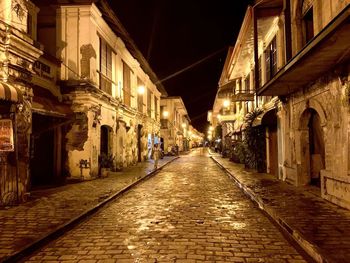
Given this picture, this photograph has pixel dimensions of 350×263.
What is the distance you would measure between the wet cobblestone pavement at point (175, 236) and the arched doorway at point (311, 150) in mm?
3273

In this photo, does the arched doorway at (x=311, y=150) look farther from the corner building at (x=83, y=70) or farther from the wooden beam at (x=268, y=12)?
the corner building at (x=83, y=70)

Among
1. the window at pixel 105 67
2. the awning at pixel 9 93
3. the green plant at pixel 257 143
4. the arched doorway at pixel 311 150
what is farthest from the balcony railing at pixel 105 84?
the arched doorway at pixel 311 150

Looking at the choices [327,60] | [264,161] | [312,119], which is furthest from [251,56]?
[327,60]

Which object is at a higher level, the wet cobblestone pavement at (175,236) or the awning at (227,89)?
the awning at (227,89)

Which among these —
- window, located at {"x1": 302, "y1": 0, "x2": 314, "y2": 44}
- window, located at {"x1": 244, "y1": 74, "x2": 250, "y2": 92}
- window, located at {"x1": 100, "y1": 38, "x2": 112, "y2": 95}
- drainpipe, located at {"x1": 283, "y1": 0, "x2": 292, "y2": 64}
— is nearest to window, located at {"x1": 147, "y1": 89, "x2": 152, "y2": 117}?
window, located at {"x1": 244, "y1": 74, "x2": 250, "y2": 92}

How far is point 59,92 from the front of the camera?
587 inches

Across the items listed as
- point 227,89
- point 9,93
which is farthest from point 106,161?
point 227,89

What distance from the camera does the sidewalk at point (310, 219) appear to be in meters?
5.01

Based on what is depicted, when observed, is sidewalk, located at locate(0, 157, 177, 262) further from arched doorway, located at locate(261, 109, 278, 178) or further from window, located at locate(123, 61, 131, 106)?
window, located at locate(123, 61, 131, 106)

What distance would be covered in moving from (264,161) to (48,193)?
11.6 metres

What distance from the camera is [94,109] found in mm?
15555

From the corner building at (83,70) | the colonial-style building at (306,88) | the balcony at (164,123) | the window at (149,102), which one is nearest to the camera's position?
the colonial-style building at (306,88)

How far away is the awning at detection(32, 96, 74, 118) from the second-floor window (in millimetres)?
9970

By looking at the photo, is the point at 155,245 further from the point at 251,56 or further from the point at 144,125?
the point at 144,125
